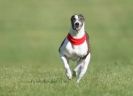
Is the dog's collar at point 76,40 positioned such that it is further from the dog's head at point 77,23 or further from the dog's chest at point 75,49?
the dog's head at point 77,23

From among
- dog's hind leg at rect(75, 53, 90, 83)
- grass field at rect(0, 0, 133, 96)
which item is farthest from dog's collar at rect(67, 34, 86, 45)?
grass field at rect(0, 0, 133, 96)

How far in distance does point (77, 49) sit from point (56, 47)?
21.0 m

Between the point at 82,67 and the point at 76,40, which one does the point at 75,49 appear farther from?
the point at 82,67

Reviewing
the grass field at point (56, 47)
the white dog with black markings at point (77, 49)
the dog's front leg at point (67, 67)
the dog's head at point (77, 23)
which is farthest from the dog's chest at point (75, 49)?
the grass field at point (56, 47)

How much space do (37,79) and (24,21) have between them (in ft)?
92.0

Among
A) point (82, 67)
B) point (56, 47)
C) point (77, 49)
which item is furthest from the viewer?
point (56, 47)

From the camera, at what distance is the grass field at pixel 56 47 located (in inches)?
598

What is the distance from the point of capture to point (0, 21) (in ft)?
147

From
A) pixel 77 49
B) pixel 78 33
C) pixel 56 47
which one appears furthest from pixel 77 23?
pixel 56 47

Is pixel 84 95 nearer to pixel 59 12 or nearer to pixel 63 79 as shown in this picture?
pixel 63 79

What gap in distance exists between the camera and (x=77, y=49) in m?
16.3

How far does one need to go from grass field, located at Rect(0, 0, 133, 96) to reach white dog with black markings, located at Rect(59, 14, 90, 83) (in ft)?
1.00

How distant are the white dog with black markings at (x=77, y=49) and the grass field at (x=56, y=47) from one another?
12.0 inches

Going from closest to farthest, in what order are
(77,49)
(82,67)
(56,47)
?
(77,49)
(82,67)
(56,47)
